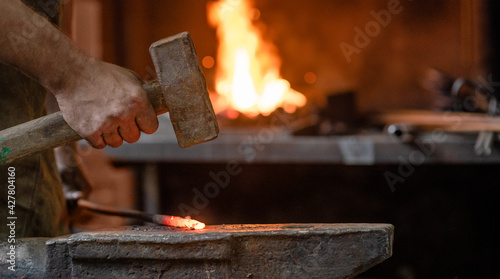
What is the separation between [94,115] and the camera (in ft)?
4.84

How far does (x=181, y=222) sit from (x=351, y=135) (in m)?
2.03

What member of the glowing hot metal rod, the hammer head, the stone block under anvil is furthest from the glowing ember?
the hammer head

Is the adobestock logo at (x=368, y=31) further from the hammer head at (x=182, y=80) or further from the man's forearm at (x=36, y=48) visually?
the man's forearm at (x=36, y=48)

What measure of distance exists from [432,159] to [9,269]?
7.54 ft

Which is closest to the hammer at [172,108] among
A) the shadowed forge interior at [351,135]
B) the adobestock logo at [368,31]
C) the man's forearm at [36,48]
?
the man's forearm at [36,48]

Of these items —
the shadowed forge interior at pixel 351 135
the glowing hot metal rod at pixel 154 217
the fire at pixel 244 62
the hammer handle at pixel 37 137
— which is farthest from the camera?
the fire at pixel 244 62

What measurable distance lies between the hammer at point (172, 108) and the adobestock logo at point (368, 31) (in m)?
3.98

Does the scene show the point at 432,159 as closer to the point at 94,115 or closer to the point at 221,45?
the point at 94,115

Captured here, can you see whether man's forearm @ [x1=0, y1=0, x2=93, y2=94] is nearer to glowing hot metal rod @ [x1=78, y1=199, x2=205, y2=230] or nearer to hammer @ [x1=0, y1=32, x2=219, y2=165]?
hammer @ [x1=0, y1=32, x2=219, y2=165]

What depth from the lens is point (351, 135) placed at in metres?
3.53

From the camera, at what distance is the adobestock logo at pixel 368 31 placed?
17.2ft

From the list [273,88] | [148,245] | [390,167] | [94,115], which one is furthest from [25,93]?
[273,88]

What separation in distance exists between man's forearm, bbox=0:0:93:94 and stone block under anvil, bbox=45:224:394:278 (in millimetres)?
417

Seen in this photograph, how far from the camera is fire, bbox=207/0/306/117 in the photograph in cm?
506
